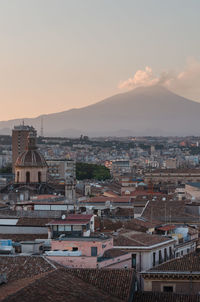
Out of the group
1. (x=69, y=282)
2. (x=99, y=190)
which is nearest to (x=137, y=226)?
(x=69, y=282)

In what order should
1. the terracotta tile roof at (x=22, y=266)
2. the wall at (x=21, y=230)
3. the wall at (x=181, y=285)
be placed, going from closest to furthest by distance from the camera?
the terracotta tile roof at (x=22, y=266), the wall at (x=181, y=285), the wall at (x=21, y=230)

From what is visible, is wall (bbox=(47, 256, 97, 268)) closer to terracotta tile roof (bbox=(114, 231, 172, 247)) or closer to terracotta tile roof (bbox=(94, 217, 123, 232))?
terracotta tile roof (bbox=(114, 231, 172, 247))

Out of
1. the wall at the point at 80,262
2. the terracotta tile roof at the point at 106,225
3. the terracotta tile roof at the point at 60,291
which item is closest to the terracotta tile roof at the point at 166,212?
the terracotta tile roof at the point at 106,225

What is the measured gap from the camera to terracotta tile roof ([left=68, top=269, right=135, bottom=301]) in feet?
62.0

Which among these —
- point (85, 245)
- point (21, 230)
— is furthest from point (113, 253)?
point (21, 230)

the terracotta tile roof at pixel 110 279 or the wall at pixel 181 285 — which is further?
the wall at pixel 181 285

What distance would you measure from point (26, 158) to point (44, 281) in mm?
46357

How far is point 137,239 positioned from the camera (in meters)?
26.7

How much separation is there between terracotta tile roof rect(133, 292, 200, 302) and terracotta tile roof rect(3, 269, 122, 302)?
1285 mm

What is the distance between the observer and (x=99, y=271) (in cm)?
1998

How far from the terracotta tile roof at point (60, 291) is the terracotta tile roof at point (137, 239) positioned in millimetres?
6985

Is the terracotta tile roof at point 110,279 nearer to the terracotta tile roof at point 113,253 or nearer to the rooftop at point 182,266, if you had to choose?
the rooftop at point 182,266

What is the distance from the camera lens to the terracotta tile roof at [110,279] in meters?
18.9

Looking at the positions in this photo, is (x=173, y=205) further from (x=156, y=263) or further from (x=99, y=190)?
(x=99, y=190)
